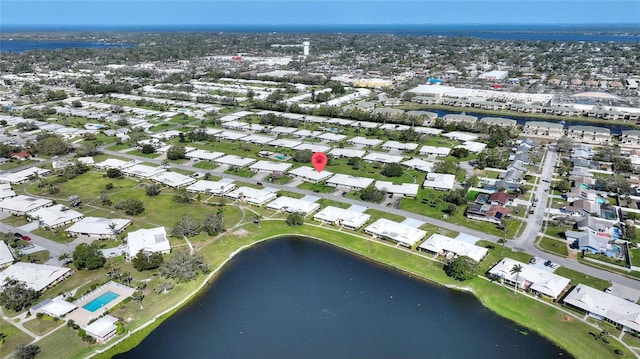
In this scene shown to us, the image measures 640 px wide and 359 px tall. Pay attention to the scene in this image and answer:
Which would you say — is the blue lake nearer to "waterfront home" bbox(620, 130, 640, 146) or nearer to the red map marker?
the red map marker

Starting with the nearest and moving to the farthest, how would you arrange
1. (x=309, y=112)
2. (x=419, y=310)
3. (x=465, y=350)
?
(x=465, y=350) → (x=419, y=310) → (x=309, y=112)

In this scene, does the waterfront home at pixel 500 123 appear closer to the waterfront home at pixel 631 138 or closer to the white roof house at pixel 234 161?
the waterfront home at pixel 631 138

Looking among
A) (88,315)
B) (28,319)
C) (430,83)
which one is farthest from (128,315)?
(430,83)

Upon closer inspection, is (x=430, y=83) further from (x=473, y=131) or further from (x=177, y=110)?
(x=177, y=110)

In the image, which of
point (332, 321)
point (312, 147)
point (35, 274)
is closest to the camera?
point (332, 321)

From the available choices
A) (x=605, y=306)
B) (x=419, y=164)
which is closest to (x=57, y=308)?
(x=605, y=306)

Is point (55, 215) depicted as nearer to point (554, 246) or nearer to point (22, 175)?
point (22, 175)

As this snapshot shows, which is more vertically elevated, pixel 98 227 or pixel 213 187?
pixel 213 187
